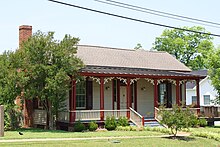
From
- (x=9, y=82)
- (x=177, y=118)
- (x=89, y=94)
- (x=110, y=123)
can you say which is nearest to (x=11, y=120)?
(x=9, y=82)

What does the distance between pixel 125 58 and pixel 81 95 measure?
6.99 m

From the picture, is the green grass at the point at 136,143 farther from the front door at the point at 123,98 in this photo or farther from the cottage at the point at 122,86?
the front door at the point at 123,98

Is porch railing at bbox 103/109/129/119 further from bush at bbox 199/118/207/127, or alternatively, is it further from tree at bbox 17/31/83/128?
bush at bbox 199/118/207/127

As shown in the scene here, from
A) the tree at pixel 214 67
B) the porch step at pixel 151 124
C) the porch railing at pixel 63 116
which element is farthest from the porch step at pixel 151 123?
the tree at pixel 214 67

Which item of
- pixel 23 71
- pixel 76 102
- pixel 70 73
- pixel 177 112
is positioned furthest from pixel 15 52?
pixel 177 112

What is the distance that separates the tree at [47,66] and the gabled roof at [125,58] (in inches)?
210

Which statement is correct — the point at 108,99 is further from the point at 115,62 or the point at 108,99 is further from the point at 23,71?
the point at 23,71

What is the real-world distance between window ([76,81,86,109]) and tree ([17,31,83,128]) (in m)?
2.73

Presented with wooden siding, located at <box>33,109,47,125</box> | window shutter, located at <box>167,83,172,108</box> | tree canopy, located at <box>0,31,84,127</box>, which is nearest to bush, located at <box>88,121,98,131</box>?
tree canopy, located at <box>0,31,84,127</box>

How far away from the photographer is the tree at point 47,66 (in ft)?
Answer: 74.0

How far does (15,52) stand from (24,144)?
8424 mm

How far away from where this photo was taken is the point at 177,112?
19.9 meters

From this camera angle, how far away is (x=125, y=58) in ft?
106

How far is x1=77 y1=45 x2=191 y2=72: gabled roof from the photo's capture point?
98.2 feet
